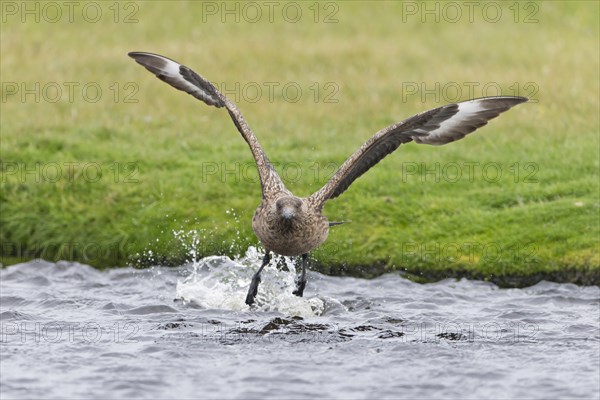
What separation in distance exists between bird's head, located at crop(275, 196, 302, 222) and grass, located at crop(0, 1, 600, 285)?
6.71 ft

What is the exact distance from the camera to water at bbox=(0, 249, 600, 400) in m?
7.86

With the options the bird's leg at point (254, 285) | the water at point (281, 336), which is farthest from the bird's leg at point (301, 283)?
the bird's leg at point (254, 285)

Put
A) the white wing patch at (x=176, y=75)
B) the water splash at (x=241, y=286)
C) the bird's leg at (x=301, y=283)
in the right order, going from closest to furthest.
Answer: the water splash at (x=241, y=286) < the bird's leg at (x=301, y=283) < the white wing patch at (x=176, y=75)

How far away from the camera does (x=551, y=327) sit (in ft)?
31.0

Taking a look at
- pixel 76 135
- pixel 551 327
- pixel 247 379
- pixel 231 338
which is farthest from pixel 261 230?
A: pixel 76 135

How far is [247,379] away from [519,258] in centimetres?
441

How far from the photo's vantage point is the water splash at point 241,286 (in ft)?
33.4

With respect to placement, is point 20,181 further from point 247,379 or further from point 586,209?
point 586,209

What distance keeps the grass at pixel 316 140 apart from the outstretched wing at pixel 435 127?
1.75 m

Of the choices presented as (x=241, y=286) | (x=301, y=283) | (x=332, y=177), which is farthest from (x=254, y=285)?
(x=332, y=177)

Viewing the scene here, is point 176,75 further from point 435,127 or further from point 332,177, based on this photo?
point 435,127

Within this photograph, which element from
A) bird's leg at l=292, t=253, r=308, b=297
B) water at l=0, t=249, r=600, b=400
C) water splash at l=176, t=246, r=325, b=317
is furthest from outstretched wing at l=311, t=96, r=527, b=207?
water at l=0, t=249, r=600, b=400

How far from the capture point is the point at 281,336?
9172 millimetres

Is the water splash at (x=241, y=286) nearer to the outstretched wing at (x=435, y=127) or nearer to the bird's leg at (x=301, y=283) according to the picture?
the bird's leg at (x=301, y=283)
